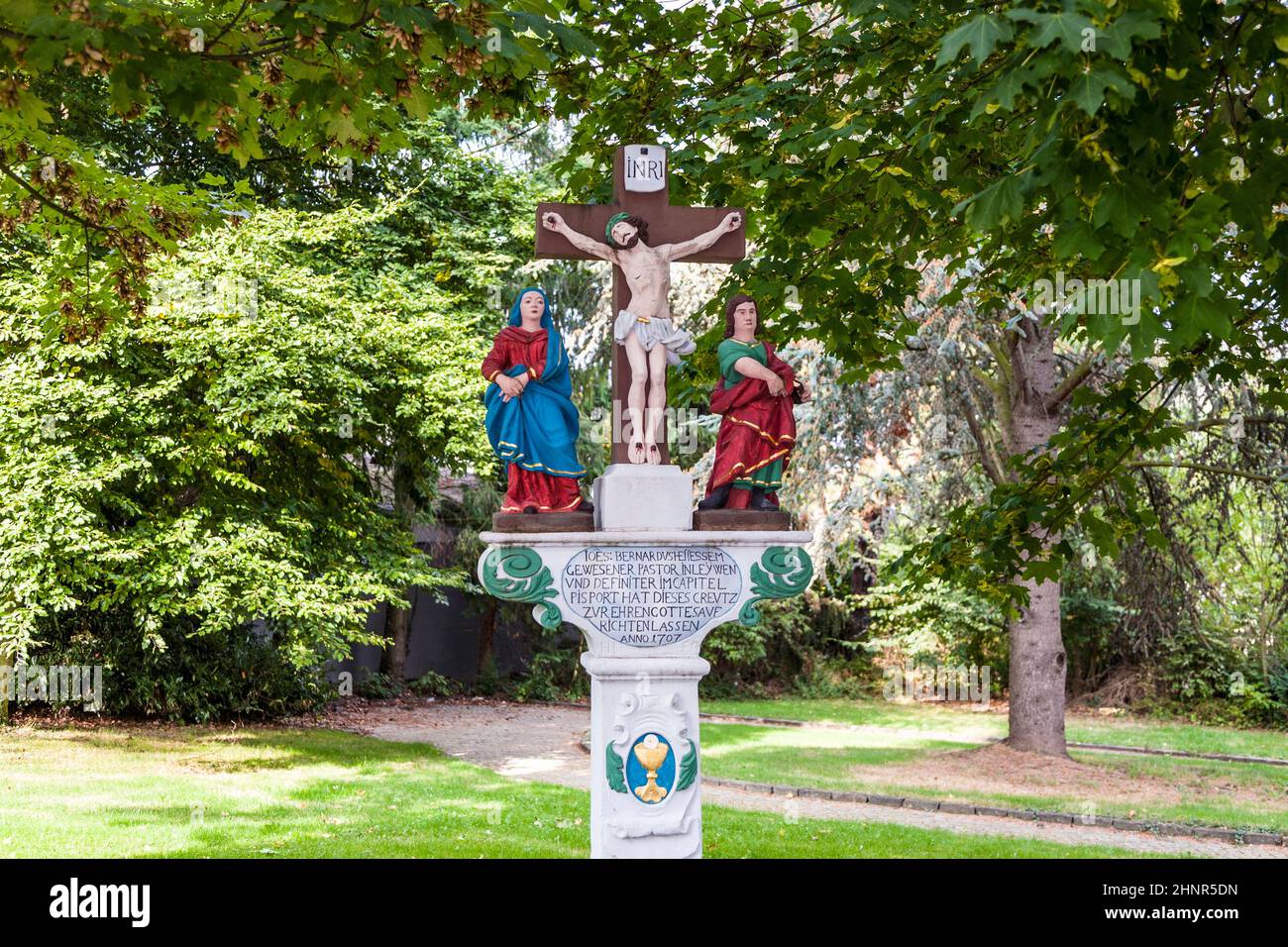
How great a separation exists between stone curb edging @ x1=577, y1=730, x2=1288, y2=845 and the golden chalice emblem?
6937 millimetres

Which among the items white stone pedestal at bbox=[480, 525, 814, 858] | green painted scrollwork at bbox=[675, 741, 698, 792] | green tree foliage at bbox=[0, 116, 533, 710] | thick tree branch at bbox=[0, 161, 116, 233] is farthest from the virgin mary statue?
green tree foliage at bbox=[0, 116, 533, 710]

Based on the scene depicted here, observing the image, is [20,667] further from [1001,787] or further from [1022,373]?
[1022,373]

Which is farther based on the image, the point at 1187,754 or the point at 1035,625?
the point at 1187,754

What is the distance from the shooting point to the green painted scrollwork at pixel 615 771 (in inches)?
208

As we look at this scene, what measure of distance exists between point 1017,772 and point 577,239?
9916 mm

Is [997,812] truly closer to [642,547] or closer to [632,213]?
[642,547]

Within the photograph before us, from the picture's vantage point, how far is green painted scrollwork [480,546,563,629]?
17.3 feet

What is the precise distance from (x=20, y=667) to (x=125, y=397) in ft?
12.6

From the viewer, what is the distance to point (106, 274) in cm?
831

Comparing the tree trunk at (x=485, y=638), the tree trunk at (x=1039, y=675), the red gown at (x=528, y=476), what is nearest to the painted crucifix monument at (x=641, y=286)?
the red gown at (x=528, y=476)

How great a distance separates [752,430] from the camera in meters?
5.59

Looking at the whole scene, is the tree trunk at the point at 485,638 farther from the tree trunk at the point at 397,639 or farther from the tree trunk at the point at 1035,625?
the tree trunk at the point at 1035,625

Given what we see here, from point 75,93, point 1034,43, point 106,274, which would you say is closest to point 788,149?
point 1034,43

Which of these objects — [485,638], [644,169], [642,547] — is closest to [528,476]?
[642,547]
